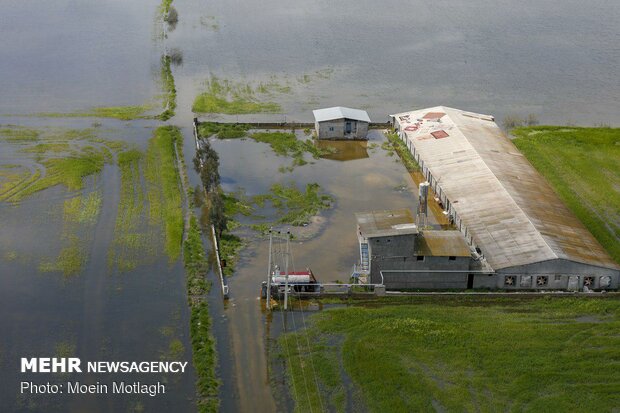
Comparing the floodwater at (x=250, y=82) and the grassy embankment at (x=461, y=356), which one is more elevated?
the floodwater at (x=250, y=82)

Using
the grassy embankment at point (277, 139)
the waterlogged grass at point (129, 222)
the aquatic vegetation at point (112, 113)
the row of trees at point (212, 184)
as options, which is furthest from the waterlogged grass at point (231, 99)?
the row of trees at point (212, 184)

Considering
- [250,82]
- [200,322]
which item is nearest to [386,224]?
[200,322]

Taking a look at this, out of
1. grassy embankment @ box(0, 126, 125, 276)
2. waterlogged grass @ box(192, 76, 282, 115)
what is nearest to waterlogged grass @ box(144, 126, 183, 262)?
grassy embankment @ box(0, 126, 125, 276)

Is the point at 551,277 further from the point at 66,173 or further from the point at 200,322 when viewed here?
the point at 66,173

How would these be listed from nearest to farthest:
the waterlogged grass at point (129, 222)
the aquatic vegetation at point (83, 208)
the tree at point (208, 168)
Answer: the waterlogged grass at point (129, 222)
the aquatic vegetation at point (83, 208)
the tree at point (208, 168)

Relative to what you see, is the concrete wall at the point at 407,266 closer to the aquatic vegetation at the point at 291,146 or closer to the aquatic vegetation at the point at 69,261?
the aquatic vegetation at the point at 69,261

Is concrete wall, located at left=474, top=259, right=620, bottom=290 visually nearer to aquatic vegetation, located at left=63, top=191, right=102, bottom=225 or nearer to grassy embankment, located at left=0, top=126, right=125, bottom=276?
grassy embankment, located at left=0, top=126, right=125, bottom=276
